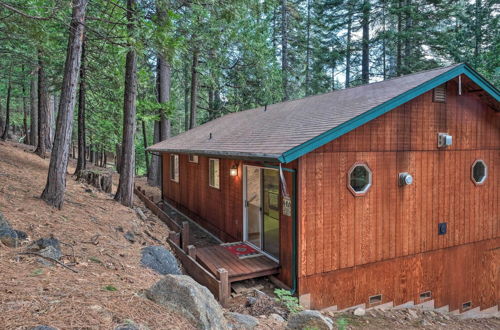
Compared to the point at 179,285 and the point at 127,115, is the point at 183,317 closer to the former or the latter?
the point at 179,285

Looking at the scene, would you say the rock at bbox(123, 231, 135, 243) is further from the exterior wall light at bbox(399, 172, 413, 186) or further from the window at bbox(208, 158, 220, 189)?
the exterior wall light at bbox(399, 172, 413, 186)

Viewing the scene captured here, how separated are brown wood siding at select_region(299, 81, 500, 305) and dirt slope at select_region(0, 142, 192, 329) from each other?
2.97 m

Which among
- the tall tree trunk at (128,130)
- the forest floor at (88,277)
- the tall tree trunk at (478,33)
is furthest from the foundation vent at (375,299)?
the tall tree trunk at (478,33)

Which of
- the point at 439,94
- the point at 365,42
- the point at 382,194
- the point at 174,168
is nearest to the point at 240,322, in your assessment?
the point at 382,194

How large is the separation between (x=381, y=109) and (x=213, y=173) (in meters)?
5.19

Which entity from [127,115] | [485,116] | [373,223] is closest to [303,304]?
[373,223]

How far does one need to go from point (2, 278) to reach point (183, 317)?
1.81 meters

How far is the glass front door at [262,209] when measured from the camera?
6664 millimetres

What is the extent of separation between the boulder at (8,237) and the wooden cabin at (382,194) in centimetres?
373

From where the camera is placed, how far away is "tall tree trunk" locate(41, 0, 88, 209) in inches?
244

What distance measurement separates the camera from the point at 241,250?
711cm

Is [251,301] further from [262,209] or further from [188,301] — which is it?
[262,209]

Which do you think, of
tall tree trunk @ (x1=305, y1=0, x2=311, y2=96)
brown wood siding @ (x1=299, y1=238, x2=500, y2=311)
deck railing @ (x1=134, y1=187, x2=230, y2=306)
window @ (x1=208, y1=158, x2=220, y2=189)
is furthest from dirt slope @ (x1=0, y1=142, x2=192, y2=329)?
tall tree trunk @ (x1=305, y1=0, x2=311, y2=96)

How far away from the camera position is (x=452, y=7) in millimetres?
15914
